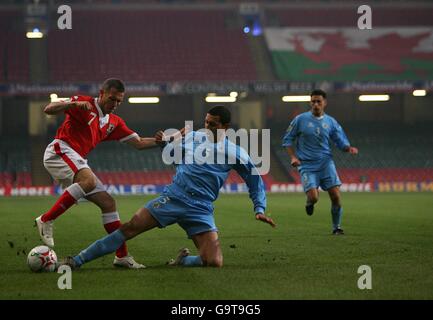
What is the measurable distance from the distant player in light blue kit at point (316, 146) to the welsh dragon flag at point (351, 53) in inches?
1029

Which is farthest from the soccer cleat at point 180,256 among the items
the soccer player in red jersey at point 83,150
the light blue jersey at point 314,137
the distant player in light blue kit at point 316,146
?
the light blue jersey at point 314,137

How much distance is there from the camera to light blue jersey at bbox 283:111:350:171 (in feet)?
48.2

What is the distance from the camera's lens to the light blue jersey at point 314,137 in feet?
48.2

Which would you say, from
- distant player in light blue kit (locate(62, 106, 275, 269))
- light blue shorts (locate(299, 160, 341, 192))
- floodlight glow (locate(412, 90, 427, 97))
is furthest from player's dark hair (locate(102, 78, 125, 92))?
floodlight glow (locate(412, 90, 427, 97))

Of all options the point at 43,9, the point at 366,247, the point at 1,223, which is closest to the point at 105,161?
the point at 43,9

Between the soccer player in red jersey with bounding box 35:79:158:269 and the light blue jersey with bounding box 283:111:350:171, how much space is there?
470 centimetres

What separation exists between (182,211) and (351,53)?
33.9 metres

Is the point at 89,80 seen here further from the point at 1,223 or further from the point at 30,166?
the point at 1,223

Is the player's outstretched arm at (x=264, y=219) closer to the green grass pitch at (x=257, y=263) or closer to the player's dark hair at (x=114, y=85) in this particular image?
the green grass pitch at (x=257, y=263)

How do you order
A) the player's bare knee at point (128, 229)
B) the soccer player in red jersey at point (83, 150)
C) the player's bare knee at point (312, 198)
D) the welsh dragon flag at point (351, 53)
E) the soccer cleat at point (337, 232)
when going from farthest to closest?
the welsh dragon flag at point (351, 53)
the player's bare knee at point (312, 198)
the soccer cleat at point (337, 232)
the soccer player in red jersey at point (83, 150)
the player's bare knee at point (128, 229)

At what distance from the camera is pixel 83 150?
1041 centimetres

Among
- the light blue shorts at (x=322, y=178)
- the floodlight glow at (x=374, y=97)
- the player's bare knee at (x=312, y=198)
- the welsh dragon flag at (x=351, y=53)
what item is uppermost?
the welsh dragon flag at (x=351, y=53)

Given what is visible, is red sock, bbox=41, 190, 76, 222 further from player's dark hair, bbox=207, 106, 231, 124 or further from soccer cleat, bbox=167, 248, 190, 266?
player's dark hair, bbox=207, 106, 231, 124

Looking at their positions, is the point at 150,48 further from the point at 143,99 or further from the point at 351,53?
the point at 351,53
